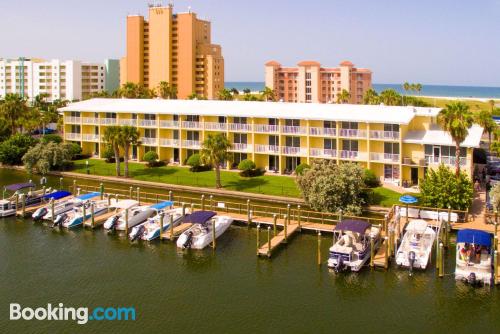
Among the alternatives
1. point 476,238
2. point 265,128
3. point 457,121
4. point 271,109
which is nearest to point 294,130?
point 265,128

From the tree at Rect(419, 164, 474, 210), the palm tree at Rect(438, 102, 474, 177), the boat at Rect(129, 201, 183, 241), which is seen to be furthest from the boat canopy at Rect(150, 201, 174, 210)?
the palm tree at Rect(438, 102, 474, 177)

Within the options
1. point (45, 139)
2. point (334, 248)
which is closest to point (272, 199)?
point (334, 248)

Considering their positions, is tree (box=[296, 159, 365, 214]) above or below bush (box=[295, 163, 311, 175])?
below

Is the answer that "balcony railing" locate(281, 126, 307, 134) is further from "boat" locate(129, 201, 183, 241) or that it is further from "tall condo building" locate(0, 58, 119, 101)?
"tall condo building" locate(0, 58, 119, 101)

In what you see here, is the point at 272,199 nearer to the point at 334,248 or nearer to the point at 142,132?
the point at 334,248

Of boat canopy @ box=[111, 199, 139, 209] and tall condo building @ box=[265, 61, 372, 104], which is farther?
tall condo building @ box=[265, 61, 372, 104]

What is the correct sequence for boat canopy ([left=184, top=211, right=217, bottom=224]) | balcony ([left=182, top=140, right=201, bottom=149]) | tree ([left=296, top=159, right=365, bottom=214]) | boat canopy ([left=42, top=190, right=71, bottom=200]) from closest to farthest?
boat canopy ([left=184, top=211, right=217, bottom=224]) < tree ([left=296, top=159, right=365, bottom=214]) < boat canopy ([left=42, top=190, right=71, bottom=200]) < balcony ([left=182, top=140, right=201, bottom=149])
